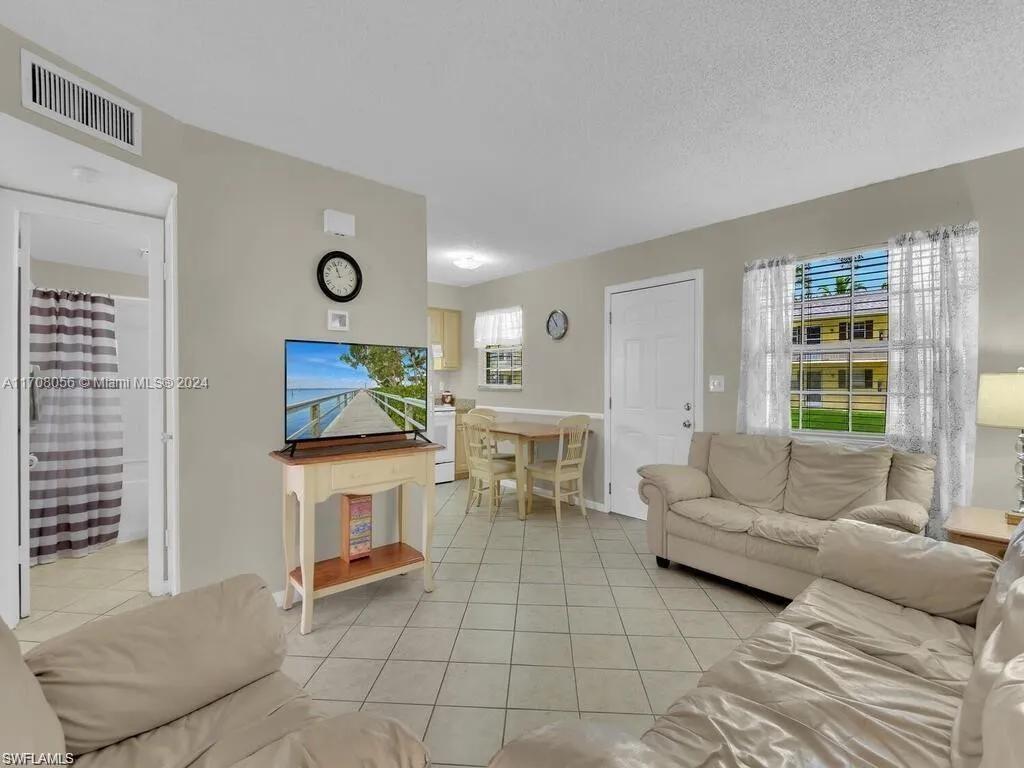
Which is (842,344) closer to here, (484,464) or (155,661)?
(484,464)

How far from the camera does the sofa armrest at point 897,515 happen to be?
7.97ft

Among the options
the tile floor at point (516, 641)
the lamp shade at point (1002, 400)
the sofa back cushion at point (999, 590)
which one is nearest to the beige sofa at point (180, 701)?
the tile floor at point (516, 641)

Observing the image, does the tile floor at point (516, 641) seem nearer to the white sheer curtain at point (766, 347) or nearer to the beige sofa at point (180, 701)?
the beige sofa at point (180, 701)

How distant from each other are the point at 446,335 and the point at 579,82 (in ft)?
14.4

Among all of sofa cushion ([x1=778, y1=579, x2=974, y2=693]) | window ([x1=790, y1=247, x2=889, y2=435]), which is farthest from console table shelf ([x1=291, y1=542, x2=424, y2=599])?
window ([x1=790, y1=247, x2=889, y2=435])

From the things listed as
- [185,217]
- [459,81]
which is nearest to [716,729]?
[459,81]

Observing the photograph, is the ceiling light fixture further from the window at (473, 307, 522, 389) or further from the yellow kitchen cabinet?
the yellow kitchen cabinet

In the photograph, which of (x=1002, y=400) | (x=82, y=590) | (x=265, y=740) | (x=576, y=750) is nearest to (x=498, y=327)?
(x=82, y=590)

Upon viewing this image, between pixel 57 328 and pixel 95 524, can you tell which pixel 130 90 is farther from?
pixel 95 524

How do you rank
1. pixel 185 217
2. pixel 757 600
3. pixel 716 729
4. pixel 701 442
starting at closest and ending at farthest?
pixel 716 729
pixel 185 217
pixel 757 600
pixel 701 442

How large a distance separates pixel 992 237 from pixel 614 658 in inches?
121

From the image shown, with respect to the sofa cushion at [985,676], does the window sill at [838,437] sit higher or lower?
higher

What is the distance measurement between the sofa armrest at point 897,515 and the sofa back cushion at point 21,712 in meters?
3.16

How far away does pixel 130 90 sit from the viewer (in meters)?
2.13
